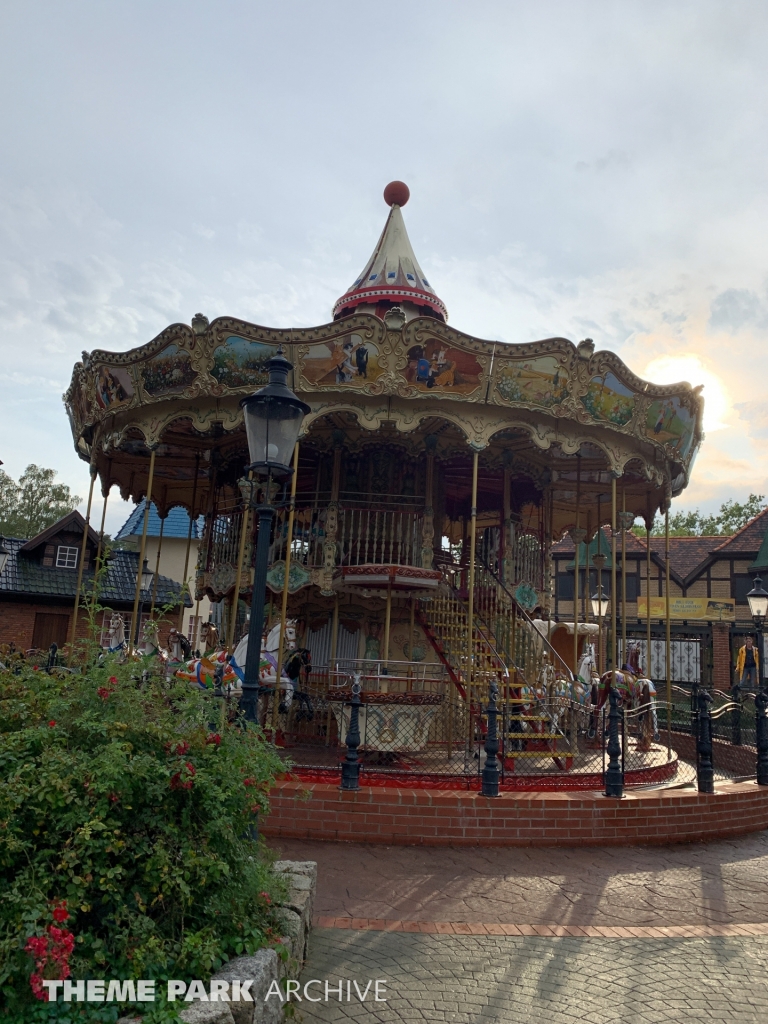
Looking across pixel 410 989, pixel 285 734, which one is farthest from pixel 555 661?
pixel 410 989

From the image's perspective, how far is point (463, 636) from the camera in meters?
13.3

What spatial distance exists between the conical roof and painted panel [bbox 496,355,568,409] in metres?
5.75

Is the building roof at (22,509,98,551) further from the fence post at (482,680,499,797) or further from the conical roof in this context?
the fence post at (482,680,499,797)

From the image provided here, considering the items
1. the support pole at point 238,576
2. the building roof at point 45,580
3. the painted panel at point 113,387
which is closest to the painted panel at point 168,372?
the painted panel at point 113,387

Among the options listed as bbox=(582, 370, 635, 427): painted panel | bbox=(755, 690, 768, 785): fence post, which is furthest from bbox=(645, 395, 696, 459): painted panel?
bbox=(755, 690, 768, 785): fence post

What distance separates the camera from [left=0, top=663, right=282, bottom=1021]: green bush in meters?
3.10

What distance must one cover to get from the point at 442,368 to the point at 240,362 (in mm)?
3126

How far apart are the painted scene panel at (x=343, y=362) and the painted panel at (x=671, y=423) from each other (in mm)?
4816

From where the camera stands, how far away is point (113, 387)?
1273cm

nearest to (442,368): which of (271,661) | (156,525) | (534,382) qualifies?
(534,382)

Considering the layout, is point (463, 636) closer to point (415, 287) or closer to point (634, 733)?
point (634, 733)

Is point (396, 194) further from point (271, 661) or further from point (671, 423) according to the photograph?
point (271, 661)

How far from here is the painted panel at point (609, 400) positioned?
464 inches

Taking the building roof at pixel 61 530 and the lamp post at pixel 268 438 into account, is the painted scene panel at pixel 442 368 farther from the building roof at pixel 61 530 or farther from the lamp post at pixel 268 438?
→ the building roof at pixel 61 530
